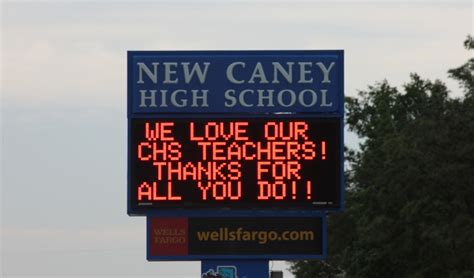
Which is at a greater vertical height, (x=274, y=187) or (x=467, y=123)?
(x=467, y=123)

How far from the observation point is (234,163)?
98.0 feet

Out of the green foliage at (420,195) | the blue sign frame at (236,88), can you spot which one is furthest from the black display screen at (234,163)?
the green foliage at (420,195)

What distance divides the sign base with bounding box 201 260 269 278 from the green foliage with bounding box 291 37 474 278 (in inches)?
1079

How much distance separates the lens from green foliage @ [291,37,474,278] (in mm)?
58812

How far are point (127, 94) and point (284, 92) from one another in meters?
2.65

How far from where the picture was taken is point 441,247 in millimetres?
62156

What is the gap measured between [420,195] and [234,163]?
32.1m

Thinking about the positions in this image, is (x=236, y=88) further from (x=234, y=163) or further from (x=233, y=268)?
(x=233, y=268)

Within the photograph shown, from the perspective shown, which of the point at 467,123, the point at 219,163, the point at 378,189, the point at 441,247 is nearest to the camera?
the point at 219,163

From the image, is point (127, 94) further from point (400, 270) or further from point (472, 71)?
point (400, 270)

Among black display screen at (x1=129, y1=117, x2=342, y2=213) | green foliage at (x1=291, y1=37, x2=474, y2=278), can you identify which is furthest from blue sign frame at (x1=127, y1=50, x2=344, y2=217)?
green foliage at (x1=291, y1=37, x2=474, y2=278)

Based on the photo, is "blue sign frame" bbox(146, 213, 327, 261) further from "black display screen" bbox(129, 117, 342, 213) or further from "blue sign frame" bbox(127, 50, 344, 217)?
"black display screen" bbox(129, 117, 342, 213)

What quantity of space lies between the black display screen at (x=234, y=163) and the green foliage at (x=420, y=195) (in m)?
28.1

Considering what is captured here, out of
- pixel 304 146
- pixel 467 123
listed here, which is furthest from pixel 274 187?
pixel 467 123
